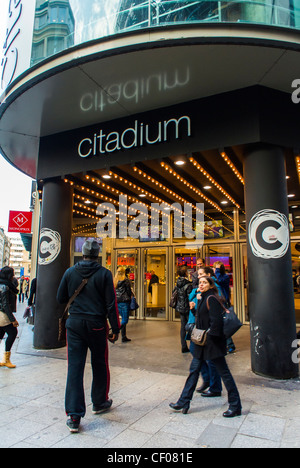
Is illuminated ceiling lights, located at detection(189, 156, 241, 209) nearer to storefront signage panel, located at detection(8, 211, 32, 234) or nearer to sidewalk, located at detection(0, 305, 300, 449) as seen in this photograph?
sidewalk, located at detection(0, 305, 300, 449)

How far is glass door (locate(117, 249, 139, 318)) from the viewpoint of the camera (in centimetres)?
1175

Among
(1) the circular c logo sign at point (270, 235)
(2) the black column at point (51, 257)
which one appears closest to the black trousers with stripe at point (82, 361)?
(1) the circular c logo sign at point (270, 235)

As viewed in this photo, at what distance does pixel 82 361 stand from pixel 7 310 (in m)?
2.60

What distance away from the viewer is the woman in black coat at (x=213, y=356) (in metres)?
3.47

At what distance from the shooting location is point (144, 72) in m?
5.09

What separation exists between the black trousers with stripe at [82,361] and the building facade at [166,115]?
8.79 ft

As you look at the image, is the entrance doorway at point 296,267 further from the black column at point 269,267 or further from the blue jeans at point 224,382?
the blue jeans at point 224,382

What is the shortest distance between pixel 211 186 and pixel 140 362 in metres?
4.73

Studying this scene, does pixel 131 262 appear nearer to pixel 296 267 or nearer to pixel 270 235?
pixel 296 267

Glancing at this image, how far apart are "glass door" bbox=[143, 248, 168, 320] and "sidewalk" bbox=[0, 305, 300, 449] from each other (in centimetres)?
538

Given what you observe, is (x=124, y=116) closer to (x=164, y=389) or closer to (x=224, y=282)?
(x=224, y=282)

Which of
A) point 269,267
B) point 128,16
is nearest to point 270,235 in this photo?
point 269,267

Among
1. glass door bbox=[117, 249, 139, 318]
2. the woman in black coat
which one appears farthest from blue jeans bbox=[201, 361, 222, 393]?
glass door bbox=[117, 249, 139, 318]

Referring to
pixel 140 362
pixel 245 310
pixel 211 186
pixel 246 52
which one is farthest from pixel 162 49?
pixel 245 310
